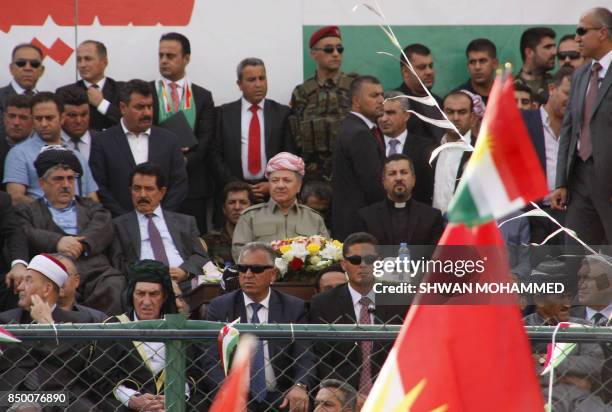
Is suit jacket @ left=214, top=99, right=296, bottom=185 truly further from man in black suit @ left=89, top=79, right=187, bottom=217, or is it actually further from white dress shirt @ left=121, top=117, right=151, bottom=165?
white dress shirt @ left=121, top=117, right=151, bottom=165

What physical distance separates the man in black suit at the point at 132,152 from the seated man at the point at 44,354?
6.66 ft

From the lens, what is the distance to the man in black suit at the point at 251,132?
10219mm

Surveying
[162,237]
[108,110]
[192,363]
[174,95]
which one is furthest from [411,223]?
[192,363]

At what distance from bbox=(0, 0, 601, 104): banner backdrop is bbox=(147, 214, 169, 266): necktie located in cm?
226

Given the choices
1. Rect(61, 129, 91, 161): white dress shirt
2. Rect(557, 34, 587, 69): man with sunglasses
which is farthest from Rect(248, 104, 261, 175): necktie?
Rect(557, 34, 587, 69): man with sunglasses

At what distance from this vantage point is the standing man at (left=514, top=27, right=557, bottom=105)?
34.9ft

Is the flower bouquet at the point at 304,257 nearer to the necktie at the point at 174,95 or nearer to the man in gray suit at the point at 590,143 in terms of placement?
the man in gray suit at the point at 590,143

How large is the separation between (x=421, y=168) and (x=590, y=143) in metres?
1.76

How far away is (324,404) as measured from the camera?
206 inches

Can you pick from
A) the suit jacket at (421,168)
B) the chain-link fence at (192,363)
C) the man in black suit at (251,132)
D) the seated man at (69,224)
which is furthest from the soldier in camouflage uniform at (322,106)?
the chain-link fence at (192,363)

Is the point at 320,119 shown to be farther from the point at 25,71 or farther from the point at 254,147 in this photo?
the point at 25,71

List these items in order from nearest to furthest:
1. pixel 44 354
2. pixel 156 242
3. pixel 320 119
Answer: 1. pixel 44 354
2. pixel 156 242
3. pixel 320 119

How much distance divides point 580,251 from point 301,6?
3.91 meters

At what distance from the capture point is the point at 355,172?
9391 millimetres
